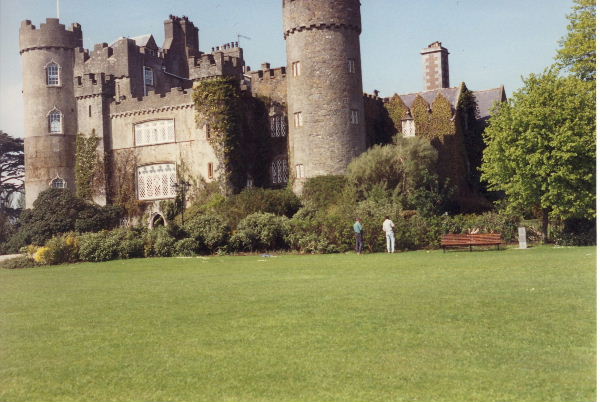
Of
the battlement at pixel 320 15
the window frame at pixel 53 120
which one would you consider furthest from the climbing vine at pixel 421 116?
the window frame at pixel 53 120

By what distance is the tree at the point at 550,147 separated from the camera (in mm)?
26875

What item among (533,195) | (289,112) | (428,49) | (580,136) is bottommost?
(533,195)

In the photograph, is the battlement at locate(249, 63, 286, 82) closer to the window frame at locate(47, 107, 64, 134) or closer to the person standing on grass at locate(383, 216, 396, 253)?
the window frame at locate(47, 107, 64, 134)

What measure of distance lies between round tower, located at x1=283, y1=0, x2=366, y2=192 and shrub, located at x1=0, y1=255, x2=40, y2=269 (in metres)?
14.5

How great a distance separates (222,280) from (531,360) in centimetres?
1078

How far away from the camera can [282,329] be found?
10.6 m

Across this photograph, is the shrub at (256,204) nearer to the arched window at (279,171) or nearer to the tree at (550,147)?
the arched window at (279,171)

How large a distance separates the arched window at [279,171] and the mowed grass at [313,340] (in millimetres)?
24654

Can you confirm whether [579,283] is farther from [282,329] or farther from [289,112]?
[289,112]

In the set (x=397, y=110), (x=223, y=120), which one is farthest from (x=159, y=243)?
(x=397, y=110)

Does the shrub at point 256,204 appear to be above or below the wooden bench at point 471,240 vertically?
above

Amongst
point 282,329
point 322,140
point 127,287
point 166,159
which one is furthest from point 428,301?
point 166,159

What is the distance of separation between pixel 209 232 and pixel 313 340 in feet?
72.4

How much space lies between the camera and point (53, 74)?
45281 millimetres
